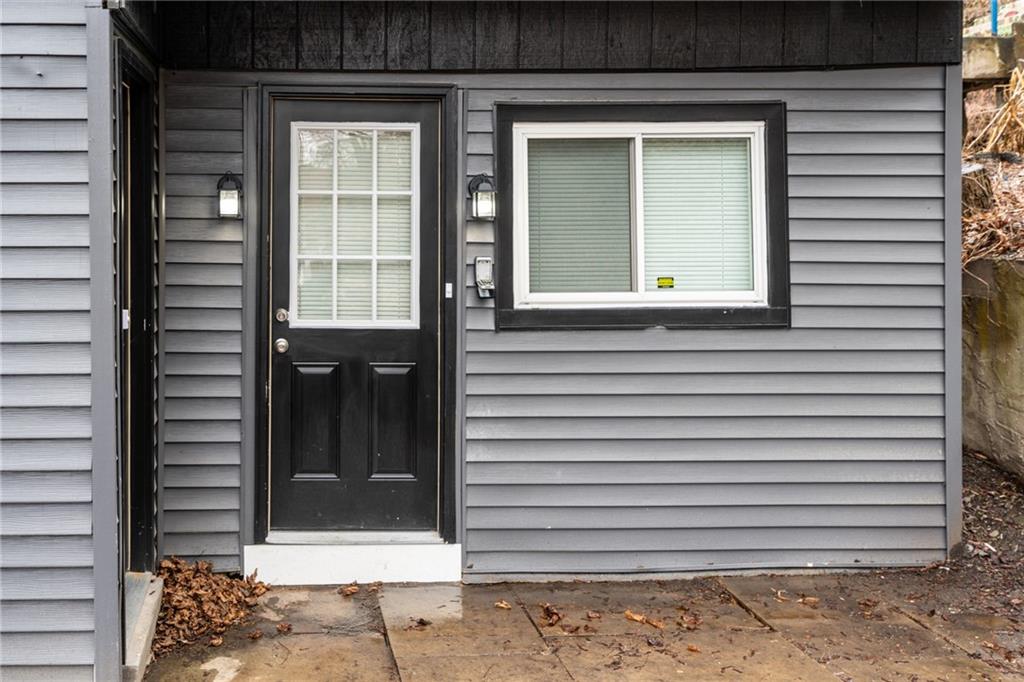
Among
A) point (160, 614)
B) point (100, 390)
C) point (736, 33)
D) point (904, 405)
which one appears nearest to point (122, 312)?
point (100, 390)

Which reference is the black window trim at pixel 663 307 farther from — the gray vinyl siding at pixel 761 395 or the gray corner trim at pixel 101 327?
the gray corner trim at pixel 101 327

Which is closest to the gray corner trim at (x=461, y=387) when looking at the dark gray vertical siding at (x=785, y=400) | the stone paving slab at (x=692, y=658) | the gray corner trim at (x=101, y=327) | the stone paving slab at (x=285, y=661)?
the dark gray vertical siding at (x=785, y=400)

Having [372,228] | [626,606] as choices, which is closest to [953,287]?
[626,606]

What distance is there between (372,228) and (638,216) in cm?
127

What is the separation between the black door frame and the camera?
4410mm

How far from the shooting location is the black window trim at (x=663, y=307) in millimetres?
4488

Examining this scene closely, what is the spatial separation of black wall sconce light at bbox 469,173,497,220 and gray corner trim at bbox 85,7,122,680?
1662 mm

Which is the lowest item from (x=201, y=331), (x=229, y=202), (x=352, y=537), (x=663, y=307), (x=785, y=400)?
(x=352, y=537)

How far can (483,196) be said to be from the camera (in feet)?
14.5

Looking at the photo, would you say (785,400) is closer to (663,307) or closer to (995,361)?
(663,307)

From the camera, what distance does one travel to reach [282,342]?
4426 millimetres

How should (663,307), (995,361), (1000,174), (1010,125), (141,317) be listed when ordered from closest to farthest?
(141,317), (663,307), (995,361), (1000,174), (1010,125)

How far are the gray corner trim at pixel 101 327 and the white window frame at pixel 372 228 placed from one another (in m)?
1.20

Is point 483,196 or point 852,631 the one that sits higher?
point 483,196
